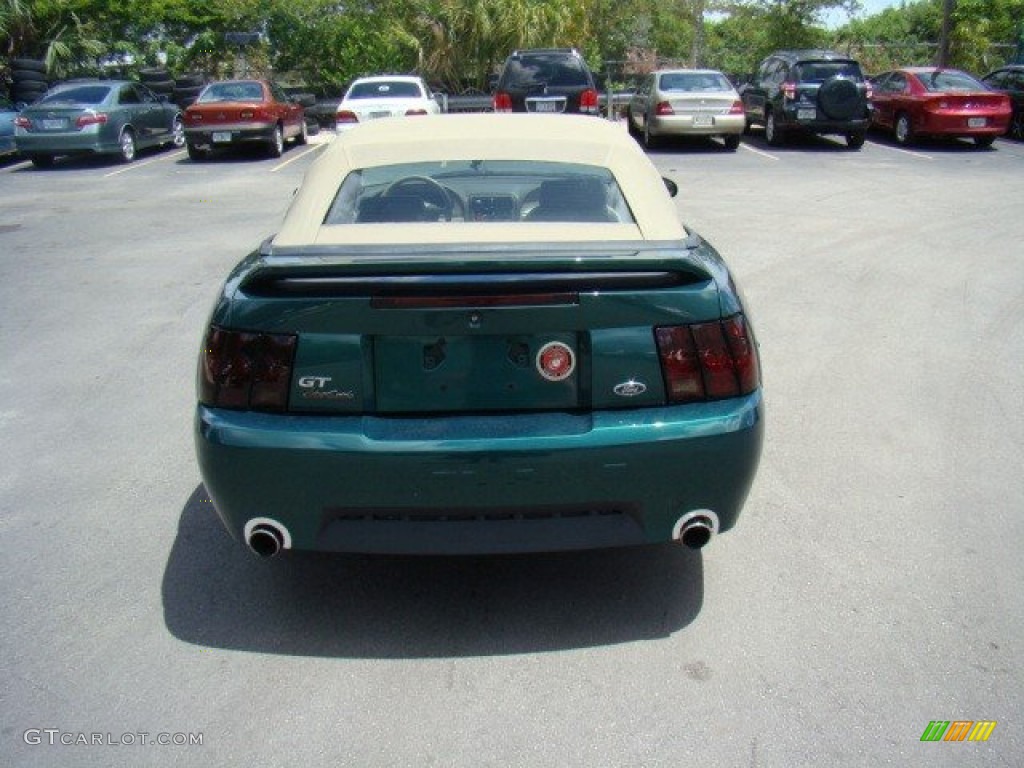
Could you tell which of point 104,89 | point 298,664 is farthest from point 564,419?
point 104,89

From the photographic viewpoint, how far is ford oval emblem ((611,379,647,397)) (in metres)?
3.15

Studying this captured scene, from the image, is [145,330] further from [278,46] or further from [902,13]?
[902,13]

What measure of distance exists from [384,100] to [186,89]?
377 inches

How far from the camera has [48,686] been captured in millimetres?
3146

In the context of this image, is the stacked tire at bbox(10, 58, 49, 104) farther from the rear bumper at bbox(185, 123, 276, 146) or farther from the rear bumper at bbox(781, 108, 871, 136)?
the rear bumper at bbox(781, 108, 871, 136)

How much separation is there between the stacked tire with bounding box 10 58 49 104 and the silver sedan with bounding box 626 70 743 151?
1505cm

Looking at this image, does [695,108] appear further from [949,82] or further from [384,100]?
[384,100]

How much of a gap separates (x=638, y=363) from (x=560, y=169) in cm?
154

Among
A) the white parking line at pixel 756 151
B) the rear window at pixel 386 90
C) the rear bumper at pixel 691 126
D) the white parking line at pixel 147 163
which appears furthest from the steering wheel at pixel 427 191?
the rear window at pixel 386 90

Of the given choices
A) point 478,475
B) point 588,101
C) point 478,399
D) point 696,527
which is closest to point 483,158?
point 478,399

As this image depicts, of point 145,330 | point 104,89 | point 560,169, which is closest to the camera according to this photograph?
point 560,169

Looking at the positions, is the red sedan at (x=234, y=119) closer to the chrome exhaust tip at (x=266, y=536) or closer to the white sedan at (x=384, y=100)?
the white sedan at (x=384, y=100)

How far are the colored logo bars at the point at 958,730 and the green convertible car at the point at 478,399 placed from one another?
85cm

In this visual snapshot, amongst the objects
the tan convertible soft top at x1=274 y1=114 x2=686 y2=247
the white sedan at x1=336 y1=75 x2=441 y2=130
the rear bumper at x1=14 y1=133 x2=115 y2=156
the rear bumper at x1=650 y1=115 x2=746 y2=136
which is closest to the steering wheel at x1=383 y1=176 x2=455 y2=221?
the tan convertible soft top at x1=274 y1=114 x2=686 y2=247
